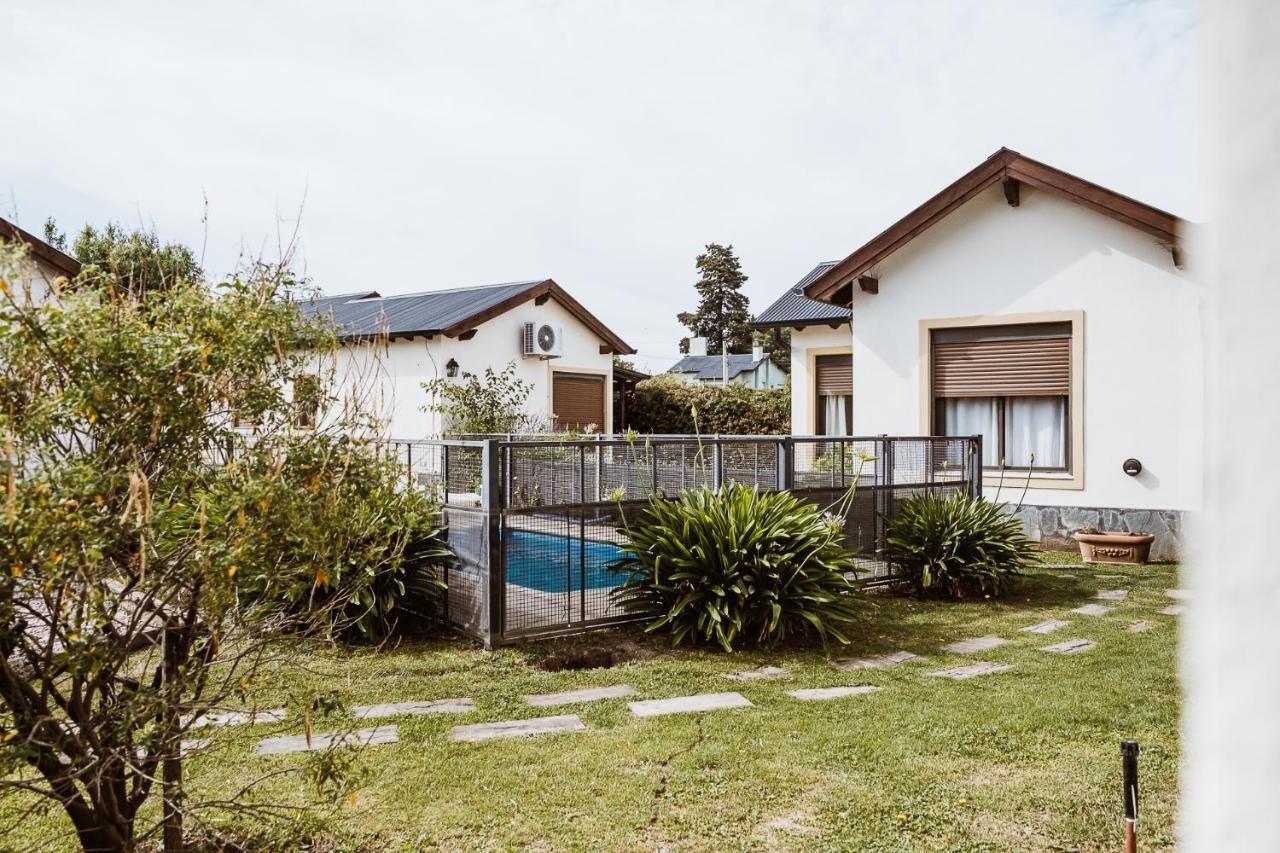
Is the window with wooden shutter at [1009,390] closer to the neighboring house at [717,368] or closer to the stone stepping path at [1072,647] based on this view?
the stone stepping path at [1072,647]

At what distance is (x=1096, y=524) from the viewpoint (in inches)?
451

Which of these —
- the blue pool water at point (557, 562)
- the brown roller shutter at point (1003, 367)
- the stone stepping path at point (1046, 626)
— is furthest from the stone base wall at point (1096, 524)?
the blue pool water at point (557, 562)

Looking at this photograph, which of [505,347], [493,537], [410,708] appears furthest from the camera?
[505,347]

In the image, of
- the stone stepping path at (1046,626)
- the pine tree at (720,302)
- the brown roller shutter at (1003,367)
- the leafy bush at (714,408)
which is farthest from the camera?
the pine tree at (720,302)

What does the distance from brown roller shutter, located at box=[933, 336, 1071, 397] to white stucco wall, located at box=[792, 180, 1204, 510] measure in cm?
31

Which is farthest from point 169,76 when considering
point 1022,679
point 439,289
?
point 439,289

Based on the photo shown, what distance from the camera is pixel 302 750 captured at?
4715 mm

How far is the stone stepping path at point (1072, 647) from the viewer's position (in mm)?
6965

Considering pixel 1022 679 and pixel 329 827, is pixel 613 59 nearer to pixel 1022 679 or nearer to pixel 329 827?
pixel 329 827

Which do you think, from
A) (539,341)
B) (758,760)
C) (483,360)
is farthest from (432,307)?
(758,760)

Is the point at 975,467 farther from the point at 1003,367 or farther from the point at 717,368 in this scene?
the point at 717,368

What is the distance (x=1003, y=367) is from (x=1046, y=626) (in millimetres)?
5098

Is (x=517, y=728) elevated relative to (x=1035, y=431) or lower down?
lower down

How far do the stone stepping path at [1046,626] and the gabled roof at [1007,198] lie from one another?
4344 millimetres
